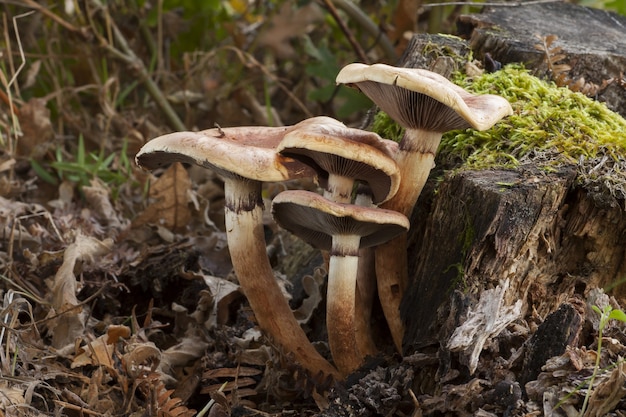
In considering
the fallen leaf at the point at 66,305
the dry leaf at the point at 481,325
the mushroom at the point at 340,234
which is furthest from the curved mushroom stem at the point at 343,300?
the fallen leaf at the point at 66,305

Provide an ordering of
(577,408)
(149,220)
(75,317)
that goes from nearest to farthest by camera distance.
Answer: (577,408) → (75,317) → (149,220)

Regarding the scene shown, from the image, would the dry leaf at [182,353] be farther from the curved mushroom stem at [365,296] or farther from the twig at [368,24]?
the twig at [368,24]

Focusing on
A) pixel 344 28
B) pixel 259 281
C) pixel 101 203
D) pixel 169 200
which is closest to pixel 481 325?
pixel 259 281

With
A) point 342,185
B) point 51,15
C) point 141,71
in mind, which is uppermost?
point 51,15

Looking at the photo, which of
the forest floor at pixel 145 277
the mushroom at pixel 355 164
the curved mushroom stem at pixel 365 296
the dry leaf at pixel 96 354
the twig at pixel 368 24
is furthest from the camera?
the twig at pixel 368 24

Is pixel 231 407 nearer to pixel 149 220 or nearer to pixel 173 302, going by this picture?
pixel 173 302

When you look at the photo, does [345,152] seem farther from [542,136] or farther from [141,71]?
[141,71]

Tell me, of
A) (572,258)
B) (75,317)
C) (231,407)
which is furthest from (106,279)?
(572,258)
